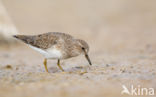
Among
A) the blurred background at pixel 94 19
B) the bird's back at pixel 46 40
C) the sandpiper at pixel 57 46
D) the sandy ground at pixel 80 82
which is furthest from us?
the blurred background at pixel 94 19

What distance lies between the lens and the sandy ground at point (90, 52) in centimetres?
548

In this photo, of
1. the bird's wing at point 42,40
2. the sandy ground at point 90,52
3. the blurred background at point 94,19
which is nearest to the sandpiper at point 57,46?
the bird's wing at point 42,40

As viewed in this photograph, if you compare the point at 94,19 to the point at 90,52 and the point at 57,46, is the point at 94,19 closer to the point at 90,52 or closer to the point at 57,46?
the point at 90,52

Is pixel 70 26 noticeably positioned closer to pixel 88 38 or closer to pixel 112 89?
pixel 88 38

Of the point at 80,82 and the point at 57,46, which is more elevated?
the point at 57,46

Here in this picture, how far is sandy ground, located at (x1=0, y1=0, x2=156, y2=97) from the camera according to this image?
548cm

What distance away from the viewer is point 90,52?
13.4 meters

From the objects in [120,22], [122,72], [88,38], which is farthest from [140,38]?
[122,72]

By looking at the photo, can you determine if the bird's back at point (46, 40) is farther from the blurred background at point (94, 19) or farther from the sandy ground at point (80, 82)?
the blurred background at point (94, 19)

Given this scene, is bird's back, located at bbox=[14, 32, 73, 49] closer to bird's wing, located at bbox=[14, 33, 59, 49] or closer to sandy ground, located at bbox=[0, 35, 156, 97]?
bird's wing, located at bbox=[14, 33, 59, 49]

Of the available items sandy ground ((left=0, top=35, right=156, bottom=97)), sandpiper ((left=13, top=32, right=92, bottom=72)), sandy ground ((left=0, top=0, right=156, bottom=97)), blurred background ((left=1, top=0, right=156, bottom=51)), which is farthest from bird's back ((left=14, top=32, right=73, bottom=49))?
blurred background ((left=1, top=0, right=156, bottom=51))

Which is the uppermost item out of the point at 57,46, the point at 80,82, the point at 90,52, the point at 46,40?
the point at 90,52

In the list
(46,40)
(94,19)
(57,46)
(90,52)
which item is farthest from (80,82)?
(94,19)

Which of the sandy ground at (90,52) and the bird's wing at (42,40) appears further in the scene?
the bird's wing at (42,40)
